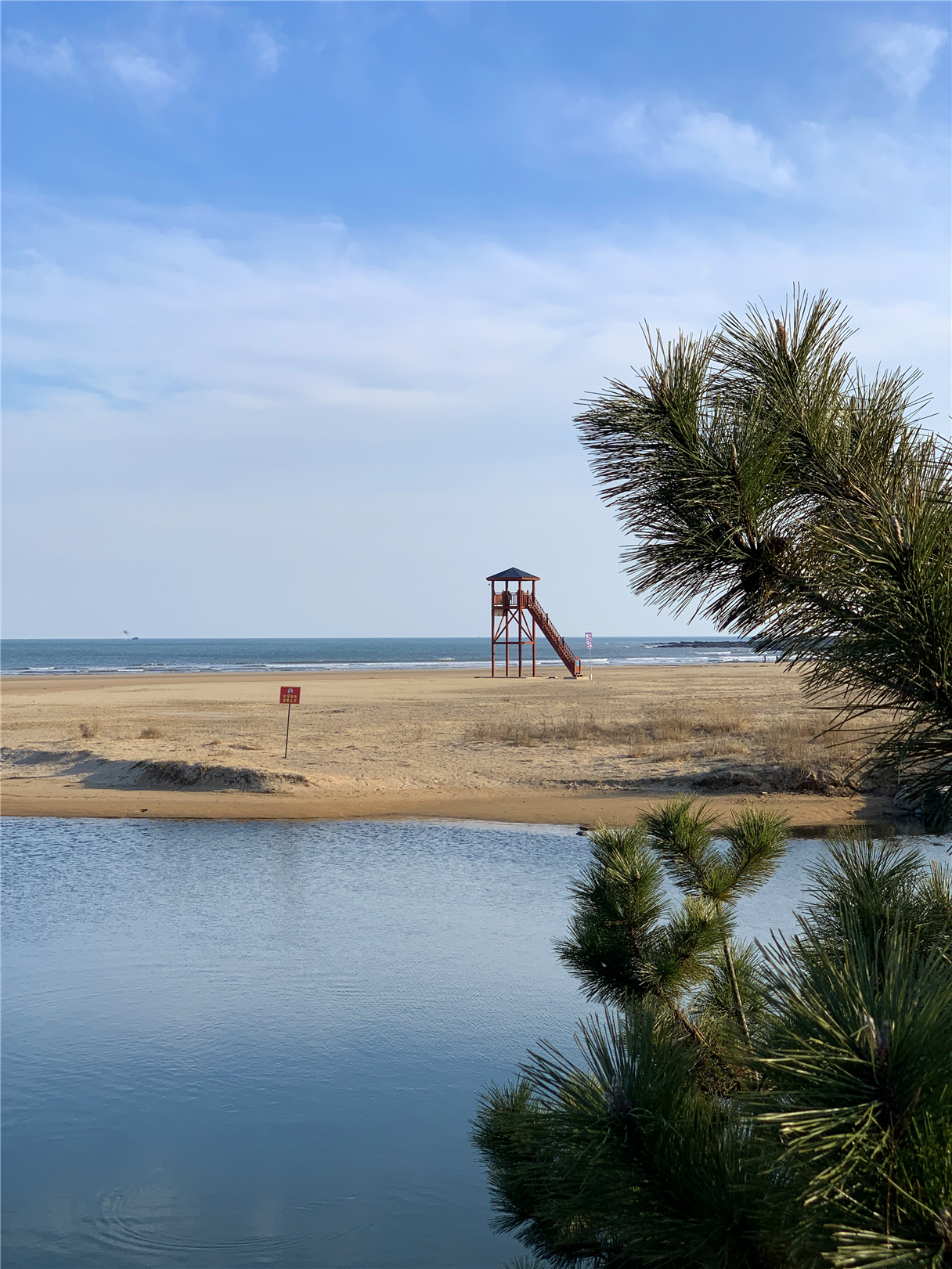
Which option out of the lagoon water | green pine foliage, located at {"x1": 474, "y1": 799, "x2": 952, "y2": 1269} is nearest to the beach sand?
the lagoon water

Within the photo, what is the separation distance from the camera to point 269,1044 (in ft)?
21.6

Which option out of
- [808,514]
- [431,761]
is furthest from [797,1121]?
[431,761]

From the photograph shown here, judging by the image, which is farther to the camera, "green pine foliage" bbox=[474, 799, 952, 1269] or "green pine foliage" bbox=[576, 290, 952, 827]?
"green pine foliage" bbox=[576, 290, 952, 827]

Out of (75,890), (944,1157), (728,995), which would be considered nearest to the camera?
(944,1157)

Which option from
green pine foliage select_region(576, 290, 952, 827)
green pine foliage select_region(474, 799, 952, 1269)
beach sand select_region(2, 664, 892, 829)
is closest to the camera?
green pine foliage select_region(474, 799, 952, 1269)

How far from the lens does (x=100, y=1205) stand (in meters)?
4.73

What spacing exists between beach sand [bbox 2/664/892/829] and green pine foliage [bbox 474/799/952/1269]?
8.50 meters

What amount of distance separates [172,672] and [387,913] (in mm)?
58900

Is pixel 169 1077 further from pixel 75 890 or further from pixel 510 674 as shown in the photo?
pixel 510 674

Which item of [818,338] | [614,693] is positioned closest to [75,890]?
[818,338]

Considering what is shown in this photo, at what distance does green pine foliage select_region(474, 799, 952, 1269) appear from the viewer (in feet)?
3.94

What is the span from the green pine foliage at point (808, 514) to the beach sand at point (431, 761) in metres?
8.70

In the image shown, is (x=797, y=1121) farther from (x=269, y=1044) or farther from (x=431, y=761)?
(x=431, y=761)

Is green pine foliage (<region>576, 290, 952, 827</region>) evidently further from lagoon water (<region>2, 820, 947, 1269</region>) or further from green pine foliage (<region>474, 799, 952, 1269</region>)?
lagoon water (<region>2, 820, 947, 1269</region>)
